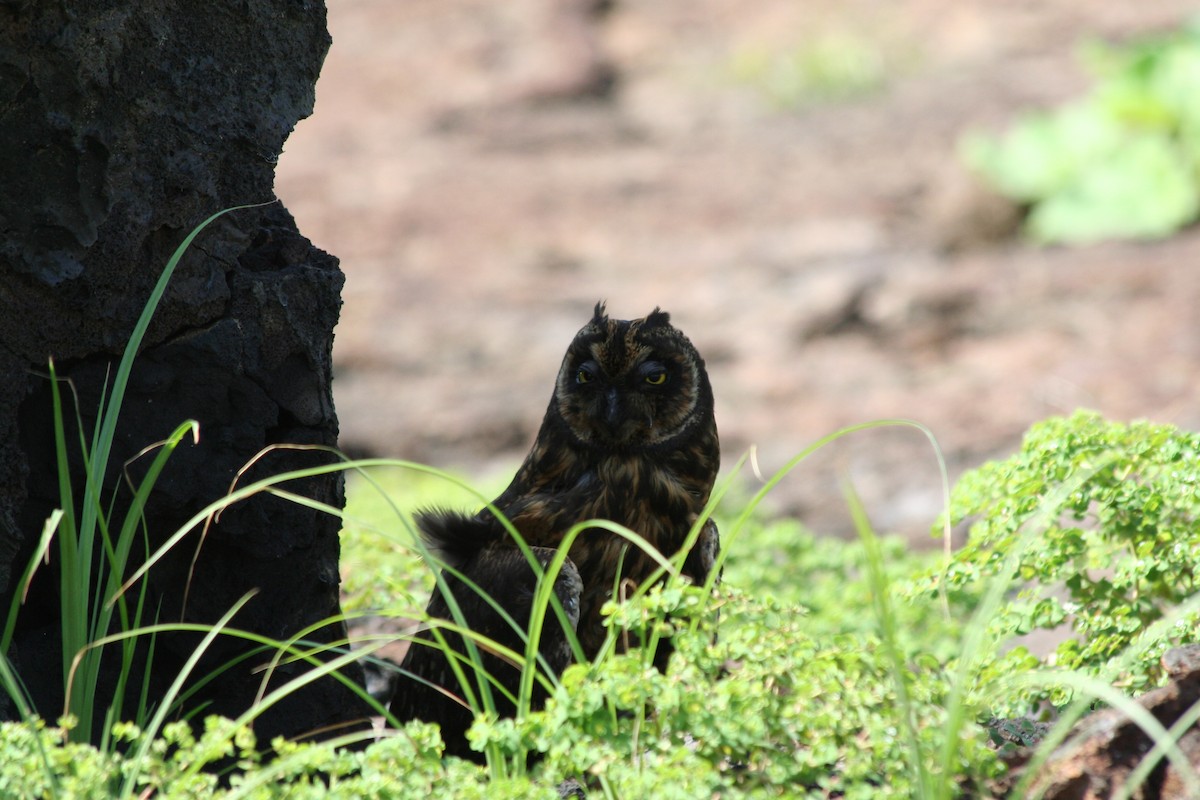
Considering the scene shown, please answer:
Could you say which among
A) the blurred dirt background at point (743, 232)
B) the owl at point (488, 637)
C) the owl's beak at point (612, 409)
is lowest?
the owl at point (488, 637)

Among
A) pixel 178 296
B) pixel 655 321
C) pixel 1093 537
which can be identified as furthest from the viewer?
pixel 655 321

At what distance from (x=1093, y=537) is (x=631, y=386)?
1295 millimetres

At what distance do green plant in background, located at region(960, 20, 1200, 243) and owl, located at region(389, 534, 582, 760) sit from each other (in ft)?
25.8

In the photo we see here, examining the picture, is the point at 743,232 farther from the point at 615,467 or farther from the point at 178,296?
the point at 178,296

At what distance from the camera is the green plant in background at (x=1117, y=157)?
390 inches

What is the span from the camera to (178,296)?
3143 millimetres

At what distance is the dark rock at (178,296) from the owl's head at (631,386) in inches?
28.7

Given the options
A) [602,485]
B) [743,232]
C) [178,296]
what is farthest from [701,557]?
[743,232]

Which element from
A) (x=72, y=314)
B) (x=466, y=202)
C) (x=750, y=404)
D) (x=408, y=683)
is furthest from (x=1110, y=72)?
(x=72, y=314)

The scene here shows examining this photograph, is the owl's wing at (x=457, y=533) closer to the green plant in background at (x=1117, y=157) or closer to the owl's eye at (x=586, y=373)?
the owl's eye at (x=586, y=373)

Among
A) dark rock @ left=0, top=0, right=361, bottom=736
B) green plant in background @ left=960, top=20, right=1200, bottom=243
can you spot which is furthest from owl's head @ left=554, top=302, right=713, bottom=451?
green plant in background @ left=960, top=20, right=1200, bottom=243

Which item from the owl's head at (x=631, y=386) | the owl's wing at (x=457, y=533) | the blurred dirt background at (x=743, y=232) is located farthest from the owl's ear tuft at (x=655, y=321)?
the blurred dirt background at (x=743, y=232)

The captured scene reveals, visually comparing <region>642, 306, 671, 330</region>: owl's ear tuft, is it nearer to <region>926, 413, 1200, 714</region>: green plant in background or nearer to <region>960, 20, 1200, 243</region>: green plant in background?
<region>926, 413, 1200, 714</region>: green plant in background

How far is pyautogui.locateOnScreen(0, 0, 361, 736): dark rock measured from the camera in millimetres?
2887
